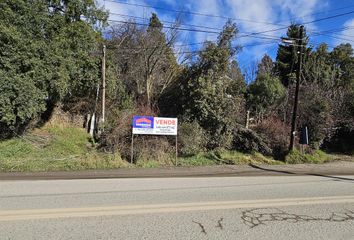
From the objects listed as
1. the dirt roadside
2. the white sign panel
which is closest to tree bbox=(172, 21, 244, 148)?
the white sign panel

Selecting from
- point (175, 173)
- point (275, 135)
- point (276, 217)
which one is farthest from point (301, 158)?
point (276, 217)

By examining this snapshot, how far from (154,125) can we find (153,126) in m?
0.07

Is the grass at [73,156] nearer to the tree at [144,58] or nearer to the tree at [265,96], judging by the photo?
the tree at [265,96]

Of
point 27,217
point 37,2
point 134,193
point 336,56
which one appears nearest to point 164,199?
point 134,193

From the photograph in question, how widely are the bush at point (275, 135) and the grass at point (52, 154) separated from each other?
981cm

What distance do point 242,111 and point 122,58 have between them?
1209cm

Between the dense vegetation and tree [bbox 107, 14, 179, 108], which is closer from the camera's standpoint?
the dense vegetation

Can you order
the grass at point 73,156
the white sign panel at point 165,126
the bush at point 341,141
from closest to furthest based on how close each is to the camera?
1. the grass at point 73,156
2. the white sign panel at point 165,126
3. the bush at point 341,141

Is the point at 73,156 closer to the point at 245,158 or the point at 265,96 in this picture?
the point at 245,158

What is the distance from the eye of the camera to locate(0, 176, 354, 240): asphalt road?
208 inches

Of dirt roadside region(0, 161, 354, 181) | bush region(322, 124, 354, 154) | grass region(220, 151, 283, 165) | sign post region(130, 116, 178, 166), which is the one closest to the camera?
dirt roadside region(0, 161, 354, 181)

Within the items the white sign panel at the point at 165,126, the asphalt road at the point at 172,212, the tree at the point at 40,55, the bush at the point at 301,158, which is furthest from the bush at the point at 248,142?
the asphalt road at the point at 172,212

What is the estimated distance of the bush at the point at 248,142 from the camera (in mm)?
20688

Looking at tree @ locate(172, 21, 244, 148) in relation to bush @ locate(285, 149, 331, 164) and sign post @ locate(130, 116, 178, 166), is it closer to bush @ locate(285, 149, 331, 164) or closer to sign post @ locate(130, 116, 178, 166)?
sign post @ locate(130, 116, 178, 166)
